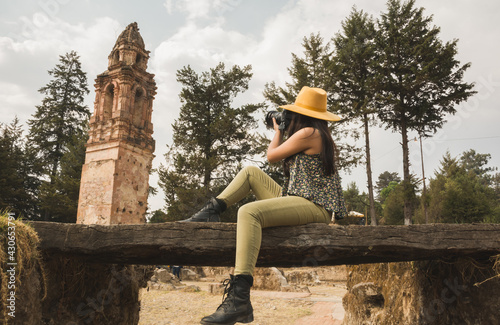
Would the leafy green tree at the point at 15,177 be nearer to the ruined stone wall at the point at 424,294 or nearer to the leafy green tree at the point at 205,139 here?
the leafy green tree at the point at 205,139

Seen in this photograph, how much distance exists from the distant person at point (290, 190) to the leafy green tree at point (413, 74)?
53.7ft

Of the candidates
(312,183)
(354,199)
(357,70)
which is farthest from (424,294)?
(354,199)

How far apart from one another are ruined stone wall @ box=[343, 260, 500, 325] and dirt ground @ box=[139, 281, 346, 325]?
1667 millimetres

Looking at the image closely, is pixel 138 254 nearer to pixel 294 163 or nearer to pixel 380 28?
pixel 294 163

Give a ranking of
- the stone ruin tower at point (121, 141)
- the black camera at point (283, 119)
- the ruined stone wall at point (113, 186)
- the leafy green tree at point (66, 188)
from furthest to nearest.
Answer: the leafy green tree at point (66, 188) < the stone ruin tower at point (121, 141) < the ruined stone wall at point (113, 186) < the black camera at point (283, 119)

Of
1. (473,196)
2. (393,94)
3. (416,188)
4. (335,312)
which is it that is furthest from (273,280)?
(473,196)

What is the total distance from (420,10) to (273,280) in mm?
16533

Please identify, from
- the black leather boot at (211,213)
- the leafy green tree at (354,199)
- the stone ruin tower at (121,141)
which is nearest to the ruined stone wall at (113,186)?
the stone ruin tower at (121,141)

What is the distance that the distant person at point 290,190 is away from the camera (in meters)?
2.42

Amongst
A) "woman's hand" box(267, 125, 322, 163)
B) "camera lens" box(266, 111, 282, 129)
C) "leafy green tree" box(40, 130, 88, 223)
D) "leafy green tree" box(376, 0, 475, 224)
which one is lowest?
"woman's hand" box(267, 125, 322, 163)

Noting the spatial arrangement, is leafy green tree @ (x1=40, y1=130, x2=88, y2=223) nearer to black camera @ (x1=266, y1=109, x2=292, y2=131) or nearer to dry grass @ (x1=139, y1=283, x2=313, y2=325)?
dry grass @ (x1=139, y1=283, x2=313, y2=325)

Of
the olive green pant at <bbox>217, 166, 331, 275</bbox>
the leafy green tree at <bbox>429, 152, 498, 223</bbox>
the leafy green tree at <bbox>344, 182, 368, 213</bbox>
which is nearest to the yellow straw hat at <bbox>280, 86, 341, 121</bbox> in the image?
the olive green pant at <bbox>217, 166, 331, 275</bbox>

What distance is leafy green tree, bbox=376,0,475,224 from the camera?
18328 mm

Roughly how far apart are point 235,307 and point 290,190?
944mm
